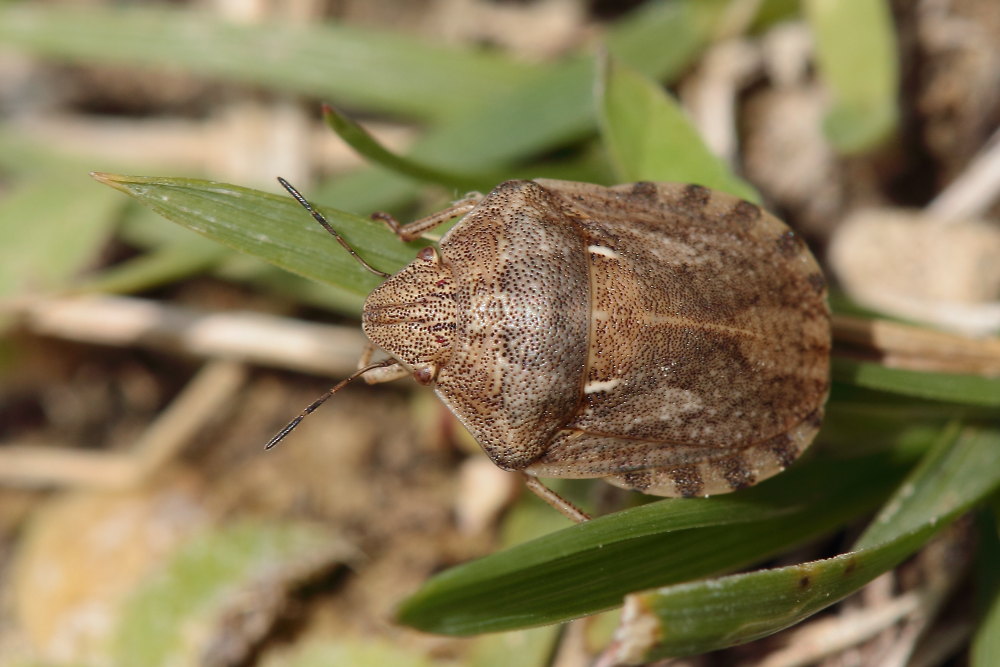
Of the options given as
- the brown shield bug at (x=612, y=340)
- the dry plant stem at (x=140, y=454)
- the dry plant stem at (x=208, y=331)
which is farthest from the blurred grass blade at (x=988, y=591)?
the dry plant stem at (x=140, y=454)

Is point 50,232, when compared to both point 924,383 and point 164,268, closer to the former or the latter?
point 164,268

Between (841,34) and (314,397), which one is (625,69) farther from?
(314,397)

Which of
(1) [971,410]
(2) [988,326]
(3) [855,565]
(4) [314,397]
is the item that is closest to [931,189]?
(2) [988,326]

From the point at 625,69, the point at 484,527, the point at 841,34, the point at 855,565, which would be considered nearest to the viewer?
the point at 855,565

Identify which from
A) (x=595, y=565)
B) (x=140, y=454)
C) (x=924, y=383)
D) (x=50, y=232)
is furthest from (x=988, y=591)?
(x=50, y=232)

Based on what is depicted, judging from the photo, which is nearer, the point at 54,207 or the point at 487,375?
the point at 487,375

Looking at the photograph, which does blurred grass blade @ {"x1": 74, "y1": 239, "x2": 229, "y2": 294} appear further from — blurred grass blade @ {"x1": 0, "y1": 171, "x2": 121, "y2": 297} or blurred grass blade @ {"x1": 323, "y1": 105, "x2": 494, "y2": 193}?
blurred grass blade @ {"x1": 323, "y1": 105, "x2": 494, "y2": 193}

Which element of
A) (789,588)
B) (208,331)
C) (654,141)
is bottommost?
(208,331)
